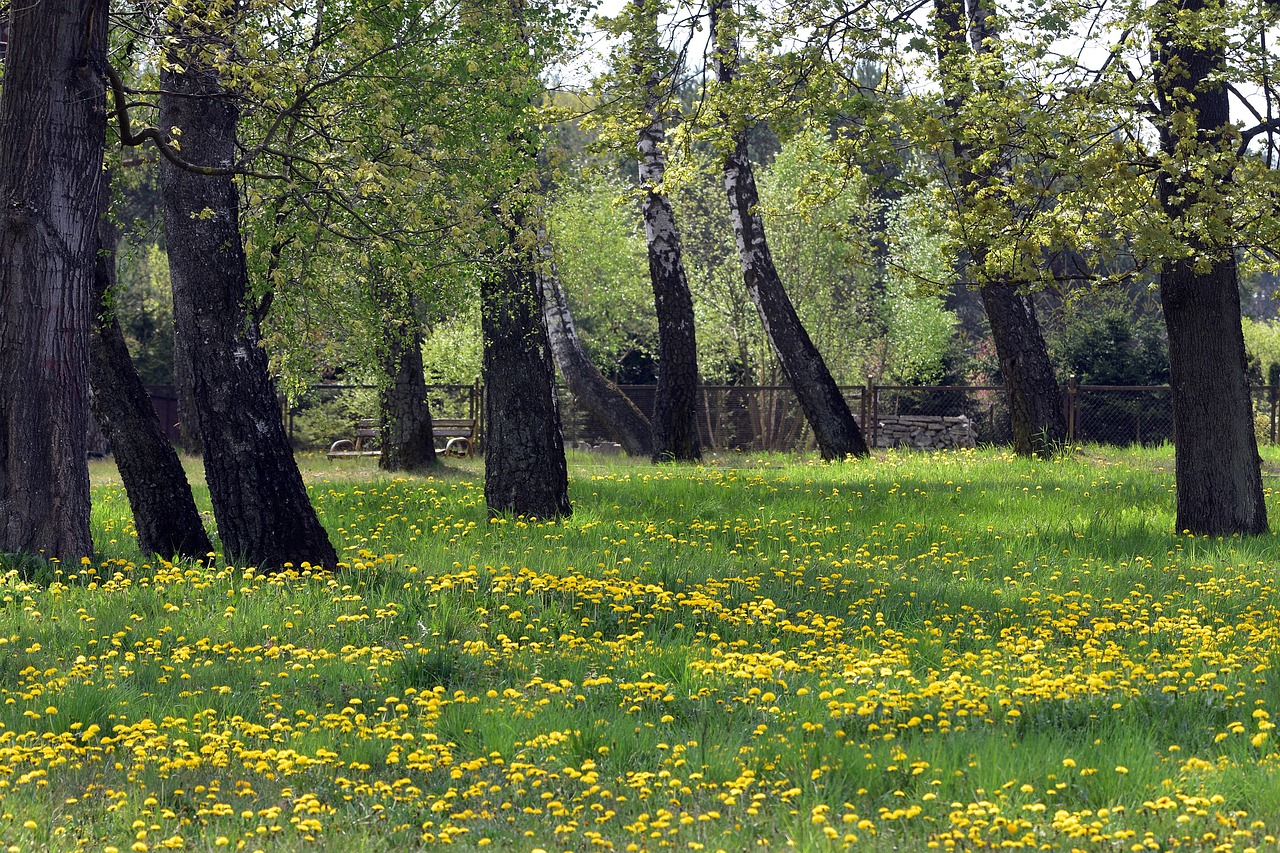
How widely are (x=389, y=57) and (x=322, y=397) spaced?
2388 cm

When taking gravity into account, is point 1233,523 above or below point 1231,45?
below

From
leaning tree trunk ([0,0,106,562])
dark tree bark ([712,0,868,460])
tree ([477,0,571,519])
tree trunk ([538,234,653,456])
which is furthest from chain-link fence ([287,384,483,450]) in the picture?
leaning tree trunk ([0,0,106,562])

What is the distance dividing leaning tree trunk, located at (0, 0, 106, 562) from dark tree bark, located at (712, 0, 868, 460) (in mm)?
10931

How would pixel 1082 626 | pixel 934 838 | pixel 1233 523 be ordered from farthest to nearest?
pixel 1233 523 < pixel 1082 626 < pixel 934 838

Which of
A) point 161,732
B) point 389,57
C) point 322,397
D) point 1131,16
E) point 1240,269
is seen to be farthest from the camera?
point 322,397

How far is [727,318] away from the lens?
3331cm

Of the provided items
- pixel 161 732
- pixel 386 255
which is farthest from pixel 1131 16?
pixel 161 732

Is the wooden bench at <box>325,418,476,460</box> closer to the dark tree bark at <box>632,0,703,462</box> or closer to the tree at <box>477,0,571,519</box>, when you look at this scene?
the dark tree bark at <box>632,0,703,462</box>

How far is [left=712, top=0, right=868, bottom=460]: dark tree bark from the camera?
18359mm

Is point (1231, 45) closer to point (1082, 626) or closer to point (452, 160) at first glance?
point (1082, 626)

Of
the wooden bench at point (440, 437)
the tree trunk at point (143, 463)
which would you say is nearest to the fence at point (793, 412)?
the wooden bench at point (440, 437)

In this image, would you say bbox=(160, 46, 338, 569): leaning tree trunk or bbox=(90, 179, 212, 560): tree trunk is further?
bbox=(90, 179, 212, 560): tree trunk

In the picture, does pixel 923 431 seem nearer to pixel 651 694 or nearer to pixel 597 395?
pixel 597 395

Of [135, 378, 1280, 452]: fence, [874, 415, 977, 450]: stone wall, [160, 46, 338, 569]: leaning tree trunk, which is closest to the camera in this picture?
[160, 46, 338, 569]: leaning tree trunk
